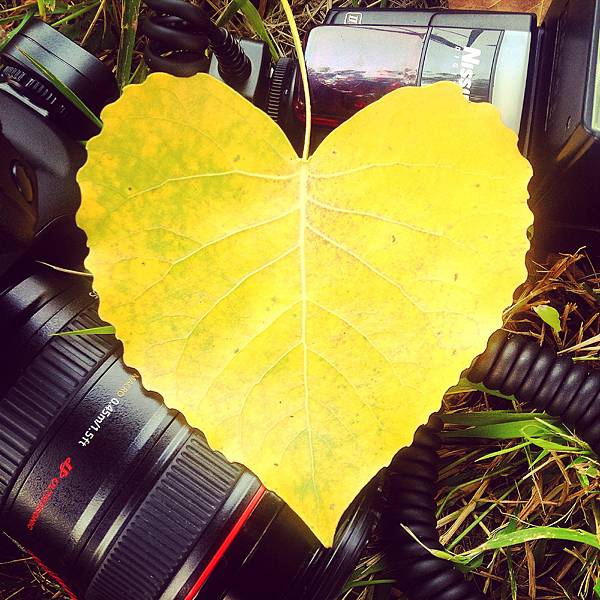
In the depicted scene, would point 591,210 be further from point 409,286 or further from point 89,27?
point 89,27

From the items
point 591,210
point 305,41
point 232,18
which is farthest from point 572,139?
point 232,18

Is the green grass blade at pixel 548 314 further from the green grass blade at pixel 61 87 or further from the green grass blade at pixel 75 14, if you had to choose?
the green grass blade at pixel 75 14

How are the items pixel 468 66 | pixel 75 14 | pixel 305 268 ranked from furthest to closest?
1. pixel 75 14
2. pixel 468 66
3. pixel 305 268

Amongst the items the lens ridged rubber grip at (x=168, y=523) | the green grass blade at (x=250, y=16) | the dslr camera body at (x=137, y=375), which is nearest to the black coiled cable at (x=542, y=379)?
the dslr camera body at (x=137, y=375)

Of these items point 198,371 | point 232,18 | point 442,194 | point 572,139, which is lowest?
point 198,371

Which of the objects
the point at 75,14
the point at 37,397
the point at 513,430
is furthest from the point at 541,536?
the point at 75,14

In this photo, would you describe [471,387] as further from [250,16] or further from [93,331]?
[250,16]
